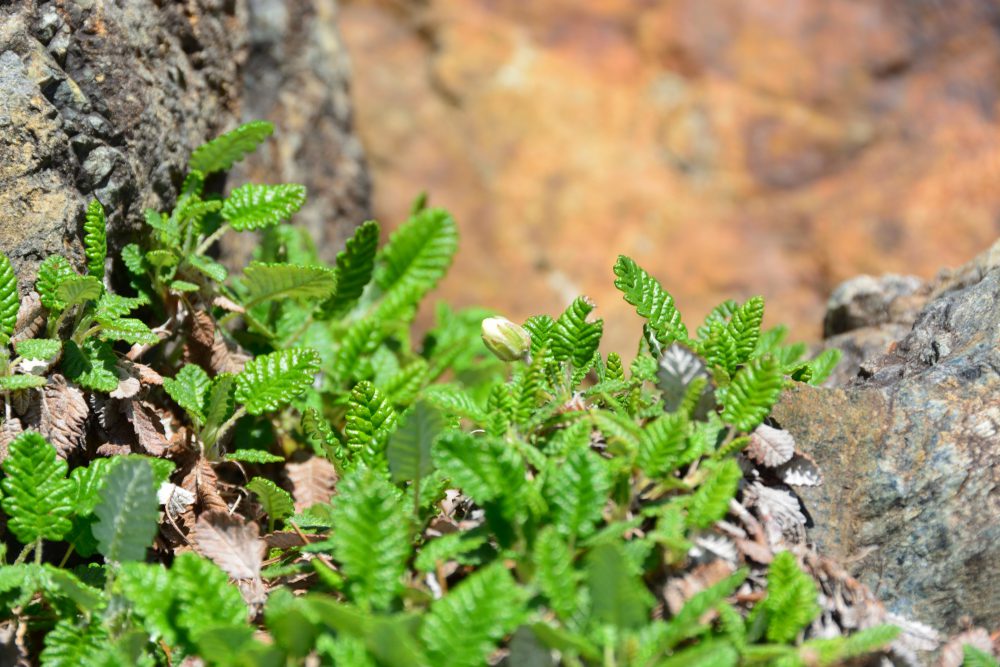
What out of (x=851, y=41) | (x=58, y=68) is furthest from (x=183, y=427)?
(x=851, y=41)

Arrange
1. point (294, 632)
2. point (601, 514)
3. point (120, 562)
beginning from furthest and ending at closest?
point (120, 562) < point (601, 514) < point (294, 632)

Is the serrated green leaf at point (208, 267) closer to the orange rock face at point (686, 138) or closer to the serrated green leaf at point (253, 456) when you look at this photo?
the serrated green leaf at point (253, 456)

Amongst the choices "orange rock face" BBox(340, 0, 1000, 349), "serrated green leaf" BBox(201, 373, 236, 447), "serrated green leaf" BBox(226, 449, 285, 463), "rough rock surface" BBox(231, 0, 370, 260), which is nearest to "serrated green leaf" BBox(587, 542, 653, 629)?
"serrated green leaf" BBox(226, 449, 285, 463)

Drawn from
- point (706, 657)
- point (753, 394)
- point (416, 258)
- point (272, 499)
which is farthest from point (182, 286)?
point (706, 657)

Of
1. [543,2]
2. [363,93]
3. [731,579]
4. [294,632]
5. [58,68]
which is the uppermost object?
[543,2]

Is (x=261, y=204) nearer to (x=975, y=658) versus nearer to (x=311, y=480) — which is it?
(x=311, y=480)

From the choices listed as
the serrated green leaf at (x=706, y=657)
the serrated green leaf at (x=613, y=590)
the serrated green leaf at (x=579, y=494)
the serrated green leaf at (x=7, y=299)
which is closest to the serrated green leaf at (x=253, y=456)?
the serrated green leaf at (x=7, y=299)

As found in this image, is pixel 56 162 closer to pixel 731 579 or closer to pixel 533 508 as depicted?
pixel 533 508
